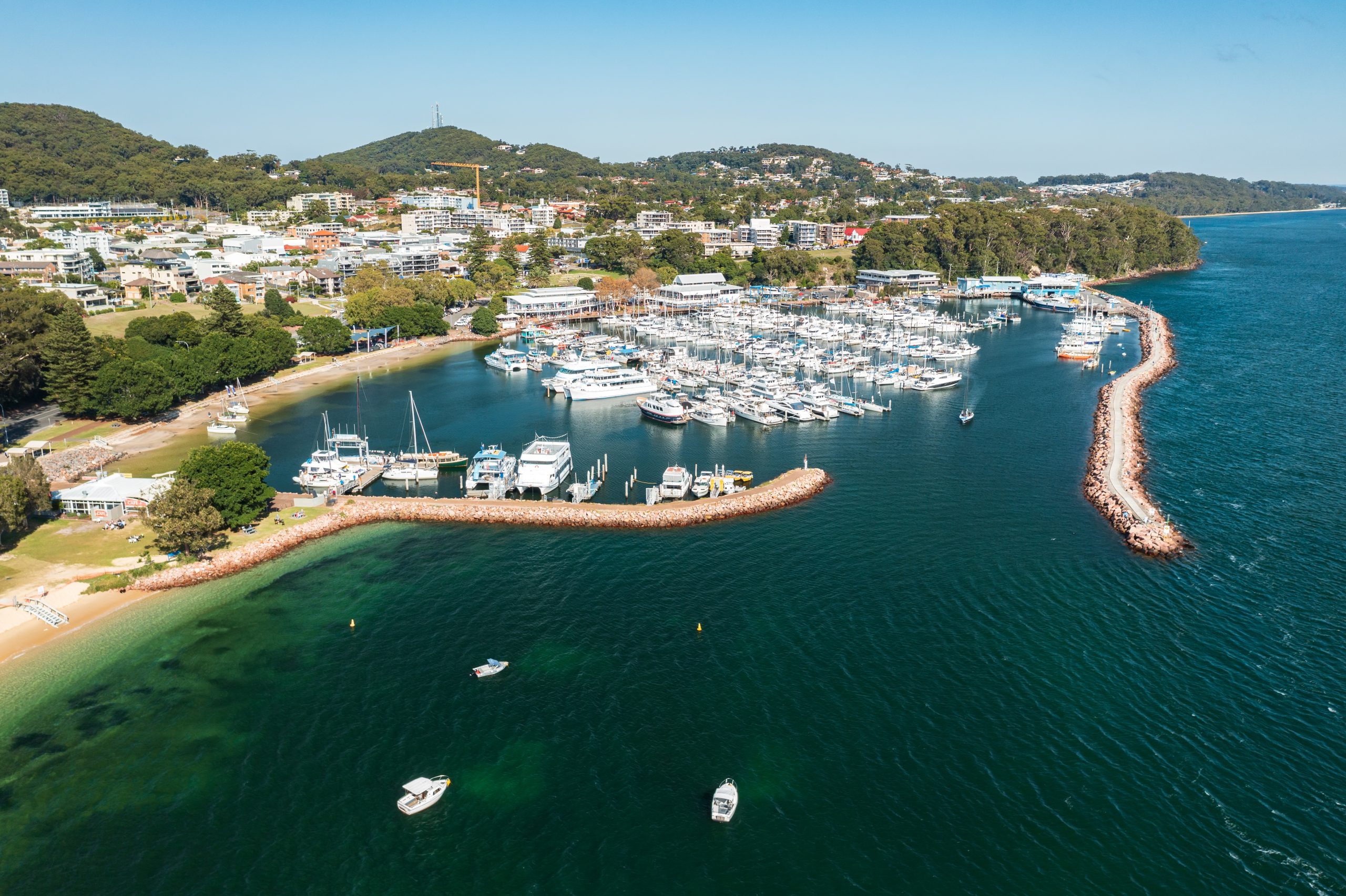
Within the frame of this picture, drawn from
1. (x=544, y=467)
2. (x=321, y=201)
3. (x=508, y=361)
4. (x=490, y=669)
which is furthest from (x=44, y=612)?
(x=321, y=201)

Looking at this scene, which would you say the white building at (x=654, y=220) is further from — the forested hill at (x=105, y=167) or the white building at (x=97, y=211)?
the white building at (x=97, y=211)

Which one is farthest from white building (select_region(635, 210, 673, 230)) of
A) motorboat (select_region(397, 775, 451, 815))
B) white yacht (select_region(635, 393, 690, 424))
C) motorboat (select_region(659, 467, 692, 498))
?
motorboat (select_region(397, 775, 451, 815))

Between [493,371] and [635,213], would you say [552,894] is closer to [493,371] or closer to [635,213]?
[493,371]

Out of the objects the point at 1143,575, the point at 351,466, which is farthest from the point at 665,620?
the point at 351,466

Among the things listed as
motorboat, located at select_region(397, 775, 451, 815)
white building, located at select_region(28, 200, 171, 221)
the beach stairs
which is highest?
white building, located at select_region(28, 200, 171, 221)

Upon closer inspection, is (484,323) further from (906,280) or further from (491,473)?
(906,280)

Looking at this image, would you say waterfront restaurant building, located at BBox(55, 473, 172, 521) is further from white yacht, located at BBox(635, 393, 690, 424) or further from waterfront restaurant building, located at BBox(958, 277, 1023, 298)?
waterfront restaurant building, located at BBox(958, 277, 1023, 298)
